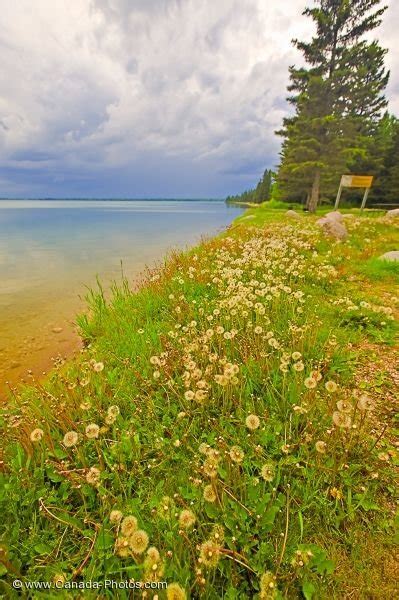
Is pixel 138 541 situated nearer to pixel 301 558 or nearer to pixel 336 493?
pixel 301 558

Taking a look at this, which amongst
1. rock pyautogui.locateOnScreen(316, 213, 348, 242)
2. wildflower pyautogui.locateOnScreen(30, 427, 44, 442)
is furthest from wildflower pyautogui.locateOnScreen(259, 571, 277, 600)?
rock pyautogui.locateOnScreen(316, 213, 348, 242)

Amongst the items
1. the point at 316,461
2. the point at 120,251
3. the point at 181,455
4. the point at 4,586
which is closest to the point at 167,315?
the point at 181,455

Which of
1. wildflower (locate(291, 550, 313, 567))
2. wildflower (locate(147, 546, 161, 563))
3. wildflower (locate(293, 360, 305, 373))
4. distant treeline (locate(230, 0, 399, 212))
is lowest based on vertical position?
wildflower (locate(291, 550, 313, 567))

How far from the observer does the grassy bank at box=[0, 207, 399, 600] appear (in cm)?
148

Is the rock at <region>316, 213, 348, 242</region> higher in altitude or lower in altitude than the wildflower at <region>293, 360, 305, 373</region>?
lower

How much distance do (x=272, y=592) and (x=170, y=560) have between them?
0.55 m

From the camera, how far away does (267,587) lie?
1.33 metres

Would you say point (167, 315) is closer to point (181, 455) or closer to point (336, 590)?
point (181, 455)

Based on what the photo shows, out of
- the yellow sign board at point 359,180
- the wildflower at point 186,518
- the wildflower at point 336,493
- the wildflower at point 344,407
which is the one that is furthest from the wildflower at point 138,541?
the yellow sign board at point 359,180

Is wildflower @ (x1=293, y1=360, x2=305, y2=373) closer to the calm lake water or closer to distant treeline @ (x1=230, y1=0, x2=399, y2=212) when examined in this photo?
the calm lake water

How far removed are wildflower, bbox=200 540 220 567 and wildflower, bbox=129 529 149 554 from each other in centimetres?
29

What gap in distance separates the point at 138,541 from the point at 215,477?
1.92ft

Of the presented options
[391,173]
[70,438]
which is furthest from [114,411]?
[391,173]

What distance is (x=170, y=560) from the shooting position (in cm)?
149
